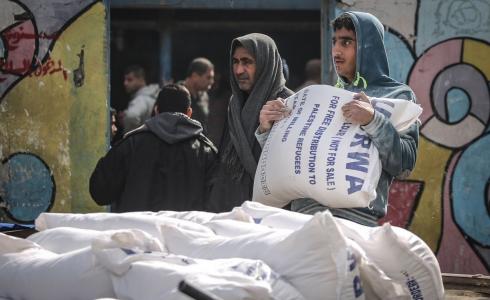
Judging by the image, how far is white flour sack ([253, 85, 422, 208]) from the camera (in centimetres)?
453

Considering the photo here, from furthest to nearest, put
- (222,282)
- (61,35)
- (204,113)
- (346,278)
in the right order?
(204,113) < (61,35) < (346,278) < (222,282)

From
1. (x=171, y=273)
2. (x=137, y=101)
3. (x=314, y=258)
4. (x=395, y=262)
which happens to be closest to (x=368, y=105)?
(x=395, y=262)

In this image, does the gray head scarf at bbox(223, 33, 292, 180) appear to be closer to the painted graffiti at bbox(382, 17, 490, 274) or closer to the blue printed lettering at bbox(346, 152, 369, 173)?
the blue printed lettering at bbox(346, 152, 369, 173)

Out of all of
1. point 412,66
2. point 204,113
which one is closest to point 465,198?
point 412,66

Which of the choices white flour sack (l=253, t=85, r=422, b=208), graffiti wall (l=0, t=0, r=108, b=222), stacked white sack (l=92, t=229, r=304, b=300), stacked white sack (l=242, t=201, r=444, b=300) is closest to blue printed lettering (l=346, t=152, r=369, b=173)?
white flour sack (l=253, t=85, r=422, b=208)

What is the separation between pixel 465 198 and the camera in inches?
360

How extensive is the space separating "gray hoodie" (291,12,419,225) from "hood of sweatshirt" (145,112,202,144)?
53.8 inches

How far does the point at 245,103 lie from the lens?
18.7 ft

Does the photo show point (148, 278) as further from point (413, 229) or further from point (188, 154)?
point (413, 229)

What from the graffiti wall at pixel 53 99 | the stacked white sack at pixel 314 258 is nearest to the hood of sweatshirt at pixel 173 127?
the stacked white sack at pixel 314 258

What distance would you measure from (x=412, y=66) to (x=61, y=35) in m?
2.74

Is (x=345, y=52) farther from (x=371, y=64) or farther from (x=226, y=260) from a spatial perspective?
(x=226, y=260)

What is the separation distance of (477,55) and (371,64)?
A: 4.34 meters

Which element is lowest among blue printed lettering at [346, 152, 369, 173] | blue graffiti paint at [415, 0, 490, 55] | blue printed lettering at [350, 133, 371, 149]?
blue printed lettering at [346, 152, 369, 173]
